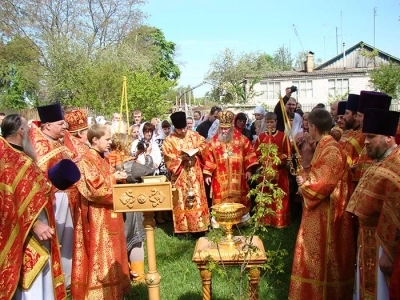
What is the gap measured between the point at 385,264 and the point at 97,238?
261cm

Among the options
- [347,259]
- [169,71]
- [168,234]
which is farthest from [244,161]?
[169,71]

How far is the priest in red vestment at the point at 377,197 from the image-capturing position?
300 centimetres

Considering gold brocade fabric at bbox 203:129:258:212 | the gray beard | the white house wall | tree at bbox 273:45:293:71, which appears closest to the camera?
the gray beard

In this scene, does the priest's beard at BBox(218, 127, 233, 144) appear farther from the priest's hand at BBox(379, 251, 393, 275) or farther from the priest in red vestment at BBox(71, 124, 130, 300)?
the priest's hand at BBox(379, 251, 393, 275)

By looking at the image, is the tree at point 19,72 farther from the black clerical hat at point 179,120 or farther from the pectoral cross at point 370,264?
the pectoral cross at point 370,264

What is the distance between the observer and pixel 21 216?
11.1 feet

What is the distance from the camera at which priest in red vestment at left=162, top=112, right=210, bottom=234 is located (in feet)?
23.0

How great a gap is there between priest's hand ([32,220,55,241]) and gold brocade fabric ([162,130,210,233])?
11.7ft

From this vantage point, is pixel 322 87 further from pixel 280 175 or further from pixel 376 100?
pixel 376 100

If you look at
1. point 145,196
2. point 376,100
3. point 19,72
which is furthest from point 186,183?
point 19,72

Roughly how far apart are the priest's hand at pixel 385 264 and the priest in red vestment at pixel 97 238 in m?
2.42

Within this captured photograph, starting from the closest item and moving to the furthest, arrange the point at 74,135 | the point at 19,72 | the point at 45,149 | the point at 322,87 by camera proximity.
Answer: the point at 45,149, the point at 74,135, the point at 19,72, the point at 322,87

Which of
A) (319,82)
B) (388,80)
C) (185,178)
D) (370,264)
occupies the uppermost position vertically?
(319,82)

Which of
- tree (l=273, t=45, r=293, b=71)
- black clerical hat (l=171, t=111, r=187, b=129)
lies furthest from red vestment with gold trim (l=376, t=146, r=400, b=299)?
tree (l=273, t=45, r=293, b=71)
